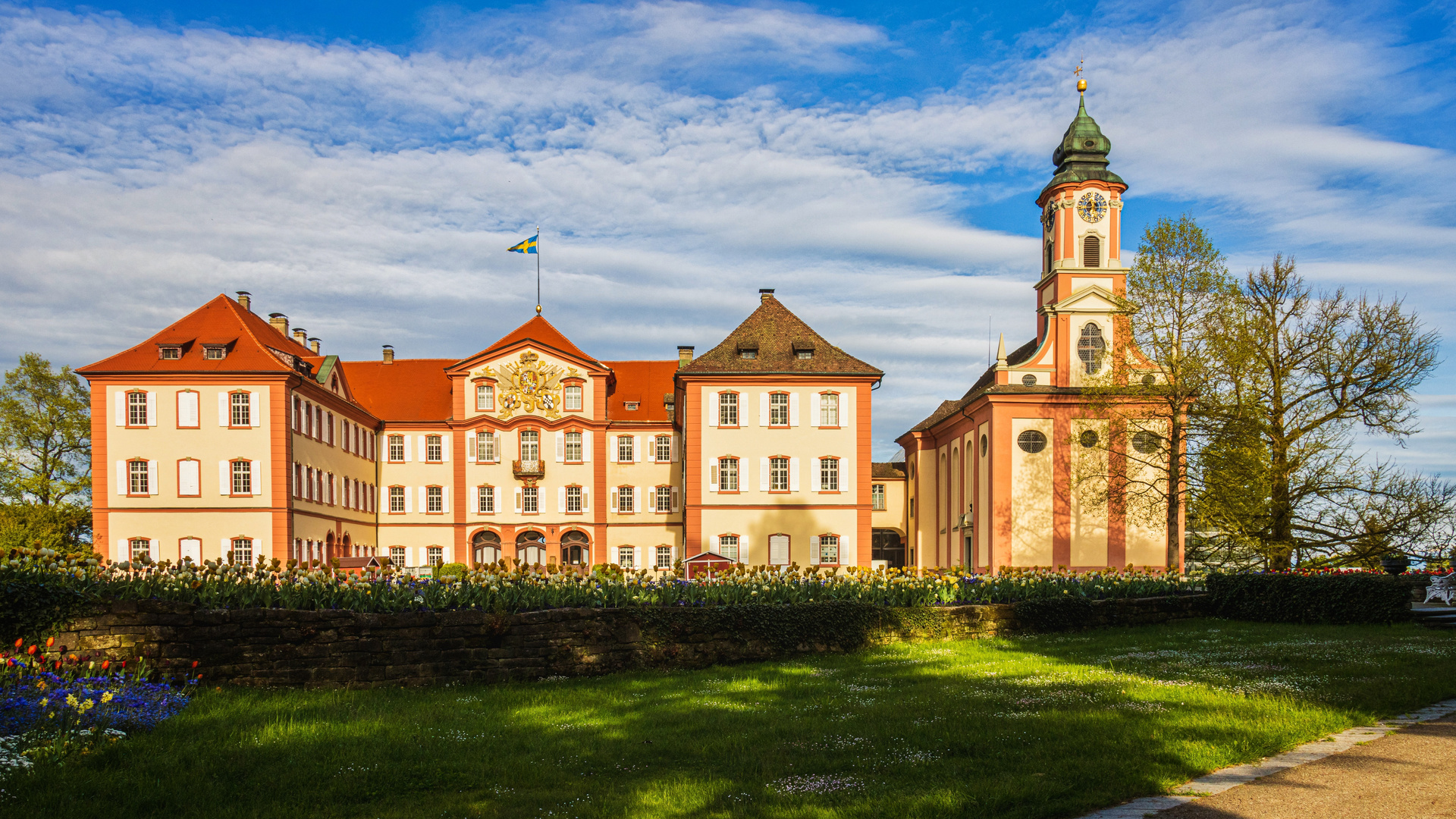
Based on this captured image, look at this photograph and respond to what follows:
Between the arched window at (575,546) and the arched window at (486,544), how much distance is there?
123 inches

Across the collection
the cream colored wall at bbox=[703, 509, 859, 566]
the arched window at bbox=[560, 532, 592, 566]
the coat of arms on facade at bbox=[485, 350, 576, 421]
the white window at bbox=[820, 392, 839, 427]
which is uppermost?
the coat of arms on facade at bbox=[485, 350, 576, 421]

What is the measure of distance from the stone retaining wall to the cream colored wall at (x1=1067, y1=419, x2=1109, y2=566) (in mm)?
25447

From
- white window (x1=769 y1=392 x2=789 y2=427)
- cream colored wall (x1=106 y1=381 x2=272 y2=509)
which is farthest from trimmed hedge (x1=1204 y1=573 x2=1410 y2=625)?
cream colored wall (x1=106 y1=381 x2=272 y2=509)

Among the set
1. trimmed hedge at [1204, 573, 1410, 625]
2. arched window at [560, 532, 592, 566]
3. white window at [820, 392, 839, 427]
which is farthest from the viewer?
arched window at [560, 532, 592, 566]

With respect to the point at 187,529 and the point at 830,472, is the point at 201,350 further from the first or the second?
the point at 830,472

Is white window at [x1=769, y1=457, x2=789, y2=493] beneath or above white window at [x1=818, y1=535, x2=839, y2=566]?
above

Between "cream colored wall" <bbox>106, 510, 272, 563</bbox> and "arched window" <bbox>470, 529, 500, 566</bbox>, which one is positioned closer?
"cream colored wall" <bbox>106, 510, 272, 563</bbox>

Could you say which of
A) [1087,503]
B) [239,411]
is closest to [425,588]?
[1087,503]

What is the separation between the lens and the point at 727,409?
4441cm

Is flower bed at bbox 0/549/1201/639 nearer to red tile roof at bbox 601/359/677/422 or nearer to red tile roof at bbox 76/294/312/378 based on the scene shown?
red tile roof at bbox 76/294/312/378

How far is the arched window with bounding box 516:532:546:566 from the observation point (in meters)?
49.1

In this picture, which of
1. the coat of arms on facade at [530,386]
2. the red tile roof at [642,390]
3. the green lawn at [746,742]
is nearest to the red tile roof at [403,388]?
the coat of arms on facade at [530,386]

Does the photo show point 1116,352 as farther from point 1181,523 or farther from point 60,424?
point 60,424

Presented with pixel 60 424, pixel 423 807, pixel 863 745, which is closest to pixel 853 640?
pixel 863 745
